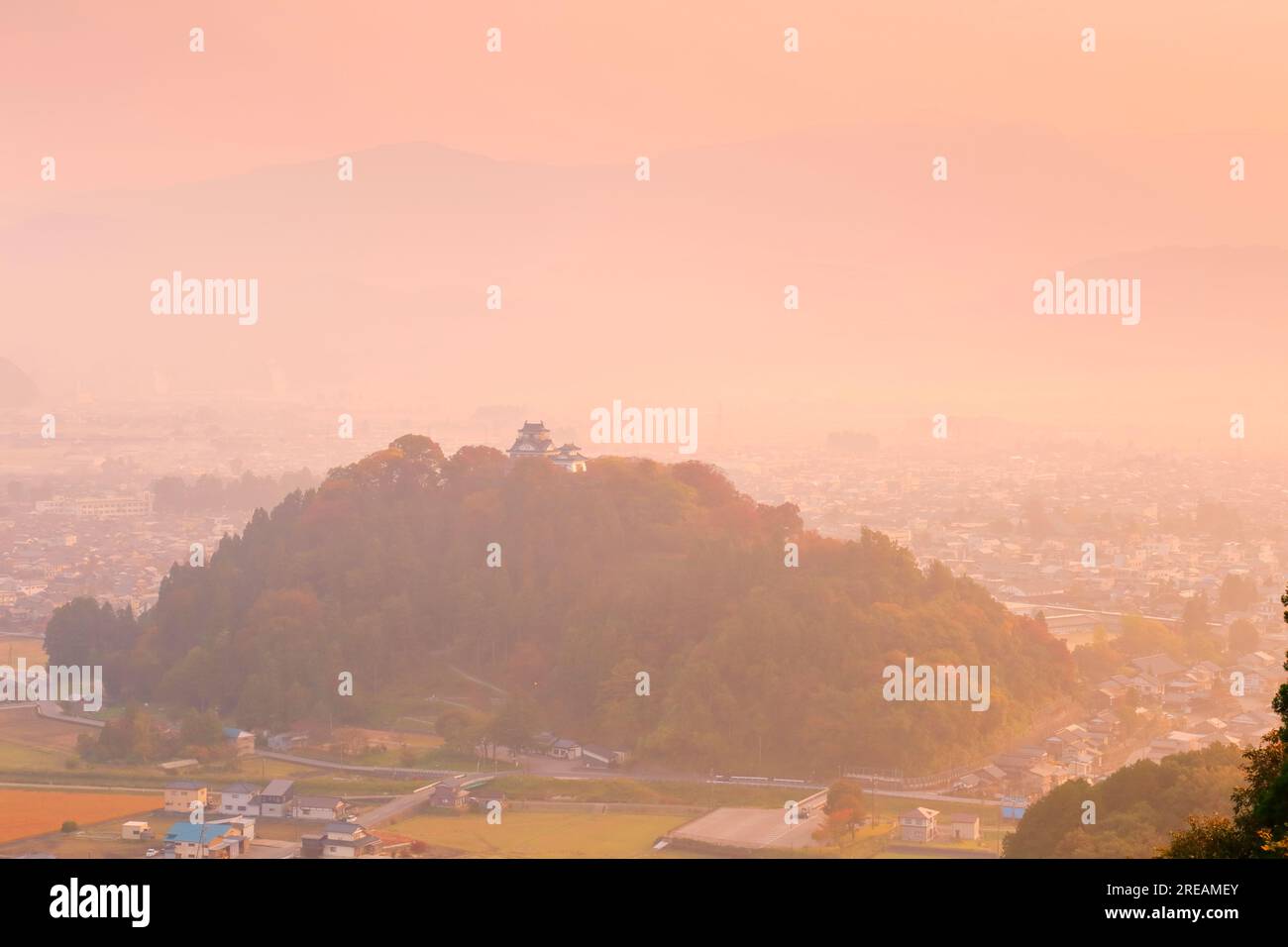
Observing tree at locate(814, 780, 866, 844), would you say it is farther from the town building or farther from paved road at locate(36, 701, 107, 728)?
paved road at locate(36, 701, 107, 728)

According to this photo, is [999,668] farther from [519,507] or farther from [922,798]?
[519,507]

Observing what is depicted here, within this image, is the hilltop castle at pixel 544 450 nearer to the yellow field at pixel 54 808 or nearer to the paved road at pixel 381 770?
the paved road at pixel 381 770

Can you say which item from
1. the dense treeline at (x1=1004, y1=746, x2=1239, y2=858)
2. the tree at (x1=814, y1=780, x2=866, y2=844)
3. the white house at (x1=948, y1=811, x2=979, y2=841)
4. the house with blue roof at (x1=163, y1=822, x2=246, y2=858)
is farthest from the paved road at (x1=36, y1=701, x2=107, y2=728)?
the dense treeline at (x1=1004, y1=746, x2=1239, y2=858)

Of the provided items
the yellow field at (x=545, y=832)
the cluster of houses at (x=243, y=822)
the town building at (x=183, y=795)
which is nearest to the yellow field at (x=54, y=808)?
the town building at (x=183, y=795)

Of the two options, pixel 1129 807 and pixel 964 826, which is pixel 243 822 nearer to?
pixel 964 826

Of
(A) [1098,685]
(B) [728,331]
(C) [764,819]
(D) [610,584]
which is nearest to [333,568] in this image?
(D) [610,584]

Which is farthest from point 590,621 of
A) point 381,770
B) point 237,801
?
point 237,801
